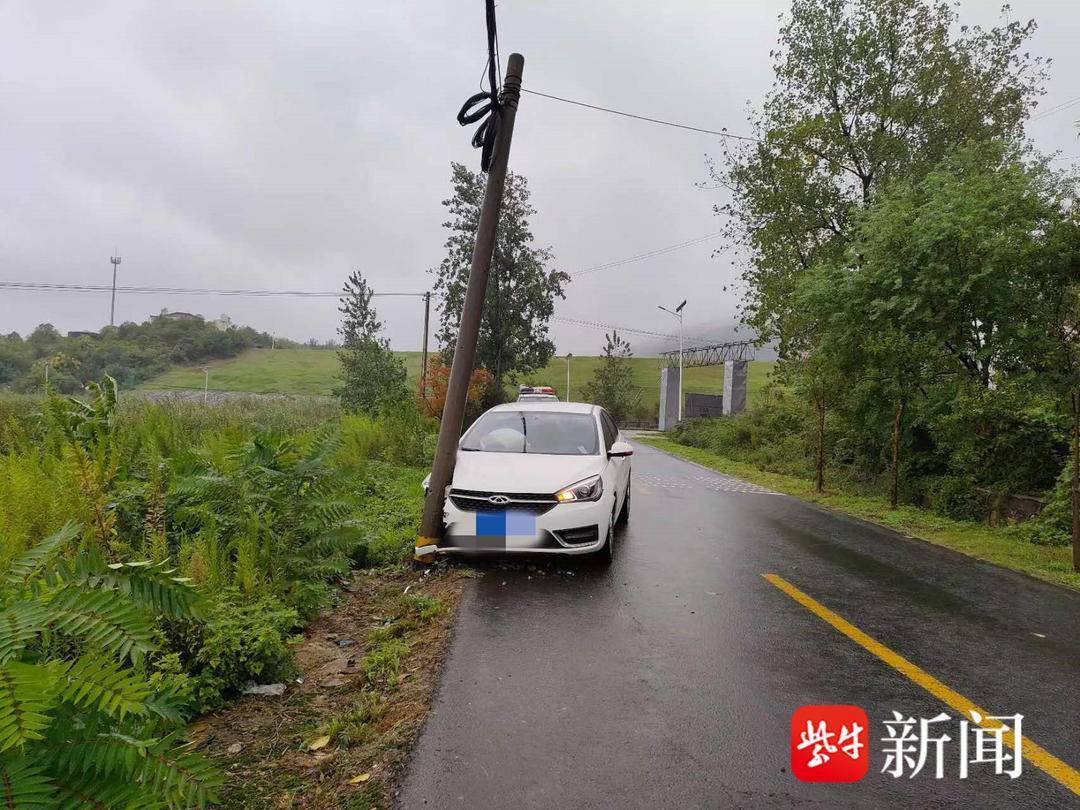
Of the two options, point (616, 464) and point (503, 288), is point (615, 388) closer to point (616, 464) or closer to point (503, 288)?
point (503, 288)

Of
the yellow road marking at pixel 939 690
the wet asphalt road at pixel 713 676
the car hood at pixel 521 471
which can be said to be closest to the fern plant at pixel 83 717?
A: the wet asphalt road at pixel 713 676

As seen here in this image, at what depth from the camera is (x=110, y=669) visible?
1.88 m

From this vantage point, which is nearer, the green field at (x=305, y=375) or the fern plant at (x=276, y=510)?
the fern plant at (x=276, y=510)

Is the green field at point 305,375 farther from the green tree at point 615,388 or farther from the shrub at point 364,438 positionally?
the shrub at point 364,438

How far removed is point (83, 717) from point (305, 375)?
88631 millimetres

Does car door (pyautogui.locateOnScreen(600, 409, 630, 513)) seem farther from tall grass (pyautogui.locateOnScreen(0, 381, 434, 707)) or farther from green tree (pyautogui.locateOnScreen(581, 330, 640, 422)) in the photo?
green tree (pyautogui.locateOnScreen(581, 330, 640, 422))

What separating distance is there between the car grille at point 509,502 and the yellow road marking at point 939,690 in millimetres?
2357

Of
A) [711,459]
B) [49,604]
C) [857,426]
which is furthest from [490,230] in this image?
[711,459]

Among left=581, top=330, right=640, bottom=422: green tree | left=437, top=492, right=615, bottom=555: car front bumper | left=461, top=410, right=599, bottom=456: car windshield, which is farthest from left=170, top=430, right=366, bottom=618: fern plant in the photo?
left=581, top=330, right=640, bottom=422: green tree

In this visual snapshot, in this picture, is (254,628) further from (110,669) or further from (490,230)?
(490,230)

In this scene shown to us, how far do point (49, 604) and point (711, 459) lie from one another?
2396cm

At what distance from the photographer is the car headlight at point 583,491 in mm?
6211

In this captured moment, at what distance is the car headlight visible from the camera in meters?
6.21

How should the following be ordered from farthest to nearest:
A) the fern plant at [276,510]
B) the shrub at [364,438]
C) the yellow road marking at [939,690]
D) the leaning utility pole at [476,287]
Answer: the shrub at [364,438] < the leaning utility pole at [476,287] < the fern plant at [276,510] < the yellow road marking at [939,690]
